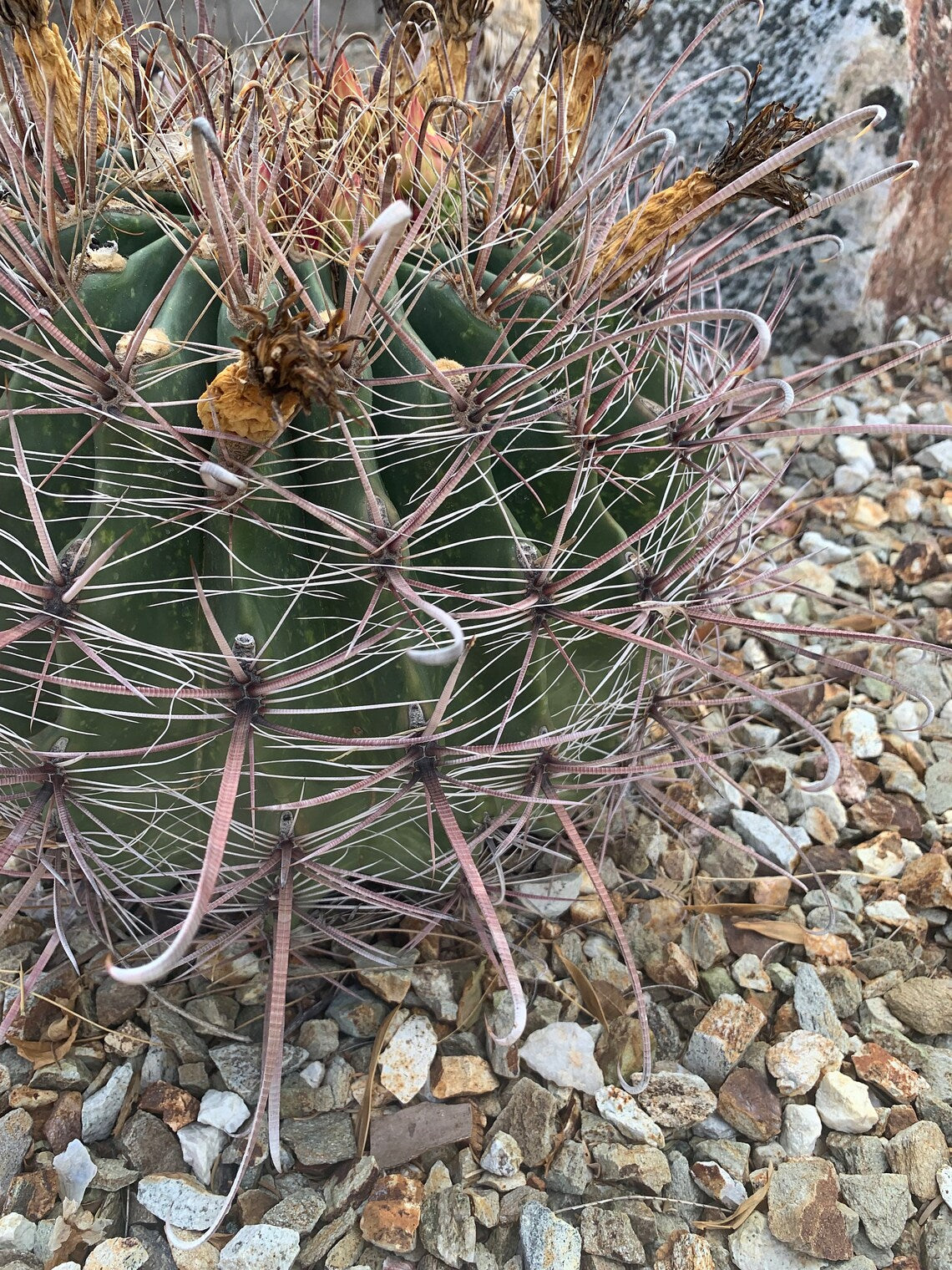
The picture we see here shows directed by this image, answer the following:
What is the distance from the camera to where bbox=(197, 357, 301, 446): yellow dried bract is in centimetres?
53

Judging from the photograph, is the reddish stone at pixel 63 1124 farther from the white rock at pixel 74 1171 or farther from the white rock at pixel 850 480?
the white rock at pixel 850 480

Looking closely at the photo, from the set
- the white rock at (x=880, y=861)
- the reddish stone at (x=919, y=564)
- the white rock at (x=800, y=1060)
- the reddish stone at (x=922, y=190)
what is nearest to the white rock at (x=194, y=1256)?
the white rock at (x=800, y=1060)

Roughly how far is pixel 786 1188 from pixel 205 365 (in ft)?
2.34

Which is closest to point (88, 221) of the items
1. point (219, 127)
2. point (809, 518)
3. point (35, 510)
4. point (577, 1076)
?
point (219, 127)

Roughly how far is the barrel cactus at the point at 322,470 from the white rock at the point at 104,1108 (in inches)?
4.3

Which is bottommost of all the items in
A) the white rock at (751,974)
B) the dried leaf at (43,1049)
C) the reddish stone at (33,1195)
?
the dried leaf at (43,1049)

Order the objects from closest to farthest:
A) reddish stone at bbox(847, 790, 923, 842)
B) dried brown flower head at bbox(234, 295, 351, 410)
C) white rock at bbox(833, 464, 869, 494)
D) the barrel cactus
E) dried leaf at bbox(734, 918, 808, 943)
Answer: dried brown flower head at bbox(234, 295, 351, 410) < the barrel cactus < dried leaf at bbox(734, 918, 808, 943) < reddish stone at bbox(847, 790, 923, 842) < white rock at bbox(833, 464, 869, 494)

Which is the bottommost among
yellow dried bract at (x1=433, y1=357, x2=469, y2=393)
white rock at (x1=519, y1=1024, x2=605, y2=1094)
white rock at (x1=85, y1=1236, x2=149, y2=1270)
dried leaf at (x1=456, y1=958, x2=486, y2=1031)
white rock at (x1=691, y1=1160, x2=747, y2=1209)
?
white rock at (x1=85, y1=1236, x2=149, y2=1270)

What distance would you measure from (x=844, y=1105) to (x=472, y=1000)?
12.1 inches

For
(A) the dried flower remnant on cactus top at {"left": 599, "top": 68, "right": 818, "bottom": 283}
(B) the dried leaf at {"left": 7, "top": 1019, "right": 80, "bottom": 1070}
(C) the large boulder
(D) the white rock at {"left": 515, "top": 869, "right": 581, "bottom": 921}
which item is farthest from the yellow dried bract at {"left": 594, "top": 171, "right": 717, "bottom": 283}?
(C) the large boulder

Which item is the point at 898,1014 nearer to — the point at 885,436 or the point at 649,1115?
the point at 649,1115

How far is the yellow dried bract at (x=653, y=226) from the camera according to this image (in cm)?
72

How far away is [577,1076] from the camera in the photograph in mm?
802

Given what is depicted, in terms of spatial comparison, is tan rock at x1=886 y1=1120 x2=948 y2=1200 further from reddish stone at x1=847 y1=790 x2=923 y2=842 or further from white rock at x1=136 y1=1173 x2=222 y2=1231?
white rock at x1=136 y1=1173 x2=222 y2=1231
